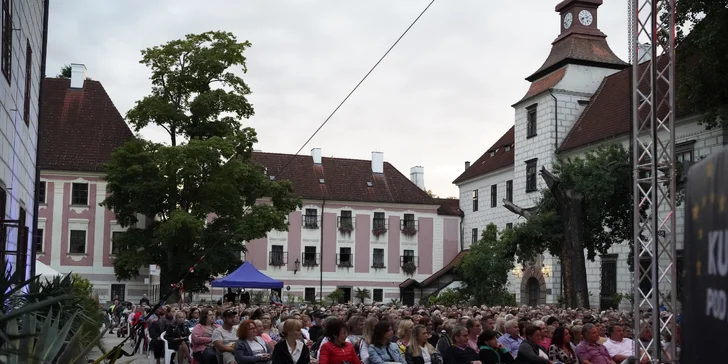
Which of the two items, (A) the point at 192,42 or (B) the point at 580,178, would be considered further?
(A) the point at 192,42

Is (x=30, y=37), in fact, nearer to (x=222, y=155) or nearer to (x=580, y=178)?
(x=580, y=178)

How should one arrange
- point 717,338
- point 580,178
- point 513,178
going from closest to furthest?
point 717,338 → point 580,178 → point 513,178

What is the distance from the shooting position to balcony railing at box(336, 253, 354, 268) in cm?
5791

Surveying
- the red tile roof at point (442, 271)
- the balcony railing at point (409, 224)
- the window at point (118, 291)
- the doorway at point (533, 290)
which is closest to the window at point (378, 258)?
the balcony railing at point (409, 224)

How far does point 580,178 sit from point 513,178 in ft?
61.3

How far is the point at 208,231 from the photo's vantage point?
4012 centimetres

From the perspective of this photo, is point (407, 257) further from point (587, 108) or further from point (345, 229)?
point (587, 108)

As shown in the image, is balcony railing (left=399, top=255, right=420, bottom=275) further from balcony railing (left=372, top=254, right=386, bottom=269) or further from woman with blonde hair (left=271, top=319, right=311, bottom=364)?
woman with blonde hair (left=271, top=319, right=311, bottom=364)

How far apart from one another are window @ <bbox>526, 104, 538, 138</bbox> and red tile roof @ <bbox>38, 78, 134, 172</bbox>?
891 inches

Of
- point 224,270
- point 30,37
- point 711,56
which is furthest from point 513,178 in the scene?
point 30,37

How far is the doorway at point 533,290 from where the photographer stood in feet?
147

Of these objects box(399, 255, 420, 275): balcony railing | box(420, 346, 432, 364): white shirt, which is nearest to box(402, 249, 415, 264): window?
box(399, 255, 420, 275): balcony railing

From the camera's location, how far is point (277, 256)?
5669 cm

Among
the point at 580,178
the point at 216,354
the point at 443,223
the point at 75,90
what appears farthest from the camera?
the point at 443,223
